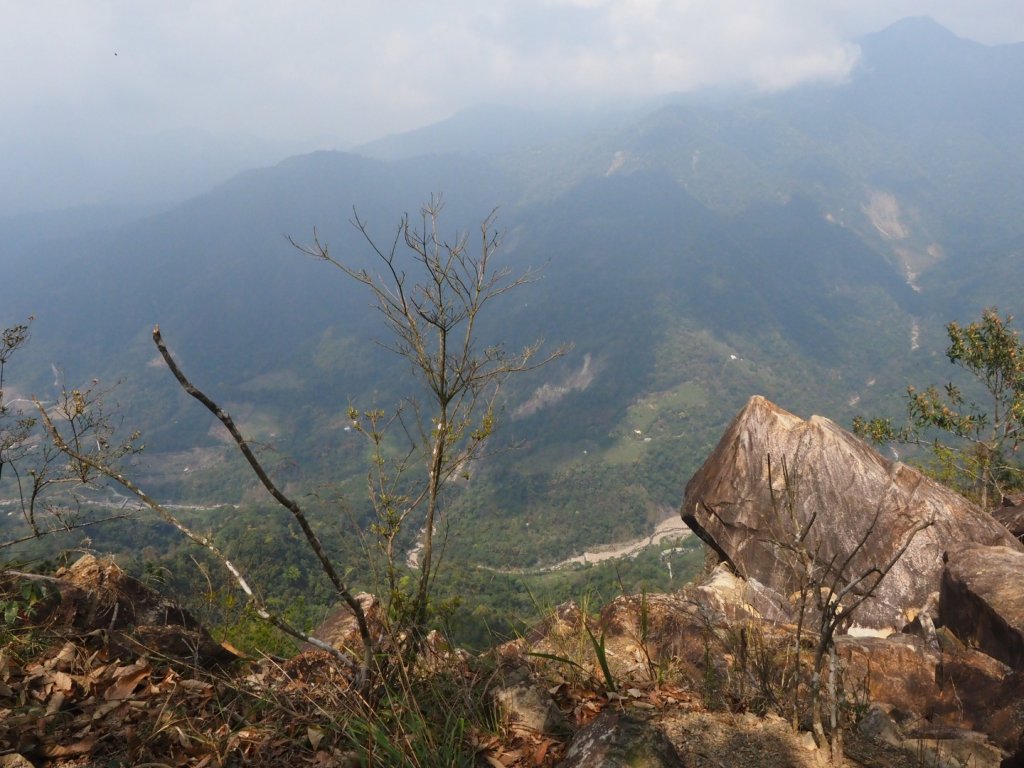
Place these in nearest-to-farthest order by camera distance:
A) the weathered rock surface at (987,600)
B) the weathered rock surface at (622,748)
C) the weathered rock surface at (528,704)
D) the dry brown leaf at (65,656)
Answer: the weathered rock surface at (622,748) → the weathered rock surface at (528,704) → the dry brown leaf at (65,656) → the weathered rock surface at (987,600)

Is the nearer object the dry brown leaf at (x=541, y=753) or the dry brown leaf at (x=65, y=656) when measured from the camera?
the dry brown leaf at (x=541, y=753)

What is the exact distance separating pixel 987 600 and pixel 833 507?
4915mm

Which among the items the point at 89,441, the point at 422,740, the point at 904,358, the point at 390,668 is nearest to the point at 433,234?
the point at 390,668

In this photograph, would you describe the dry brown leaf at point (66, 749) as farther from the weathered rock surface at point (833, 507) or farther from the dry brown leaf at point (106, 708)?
the weathered rock surface at point (833, 507)

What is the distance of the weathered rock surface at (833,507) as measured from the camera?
33.9 ft

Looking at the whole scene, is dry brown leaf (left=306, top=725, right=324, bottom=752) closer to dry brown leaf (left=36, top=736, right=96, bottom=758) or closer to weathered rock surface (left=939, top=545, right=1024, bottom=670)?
dry brown leaf (left=36, top=736, right=96, bottom=758)

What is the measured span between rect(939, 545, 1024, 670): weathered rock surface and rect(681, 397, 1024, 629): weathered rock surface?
1368 millimetres

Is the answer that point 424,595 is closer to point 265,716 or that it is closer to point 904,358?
point 265,716

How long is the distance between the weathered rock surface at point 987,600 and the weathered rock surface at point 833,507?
1.37 m

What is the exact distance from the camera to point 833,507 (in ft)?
39.8

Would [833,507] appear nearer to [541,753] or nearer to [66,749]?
[541,753]

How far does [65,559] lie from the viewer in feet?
18.0

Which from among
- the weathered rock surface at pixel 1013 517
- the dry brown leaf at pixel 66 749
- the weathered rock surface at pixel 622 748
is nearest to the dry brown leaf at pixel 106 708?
the dry brown leaf at pixel 66 749

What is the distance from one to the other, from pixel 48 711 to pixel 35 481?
14.7 ft
